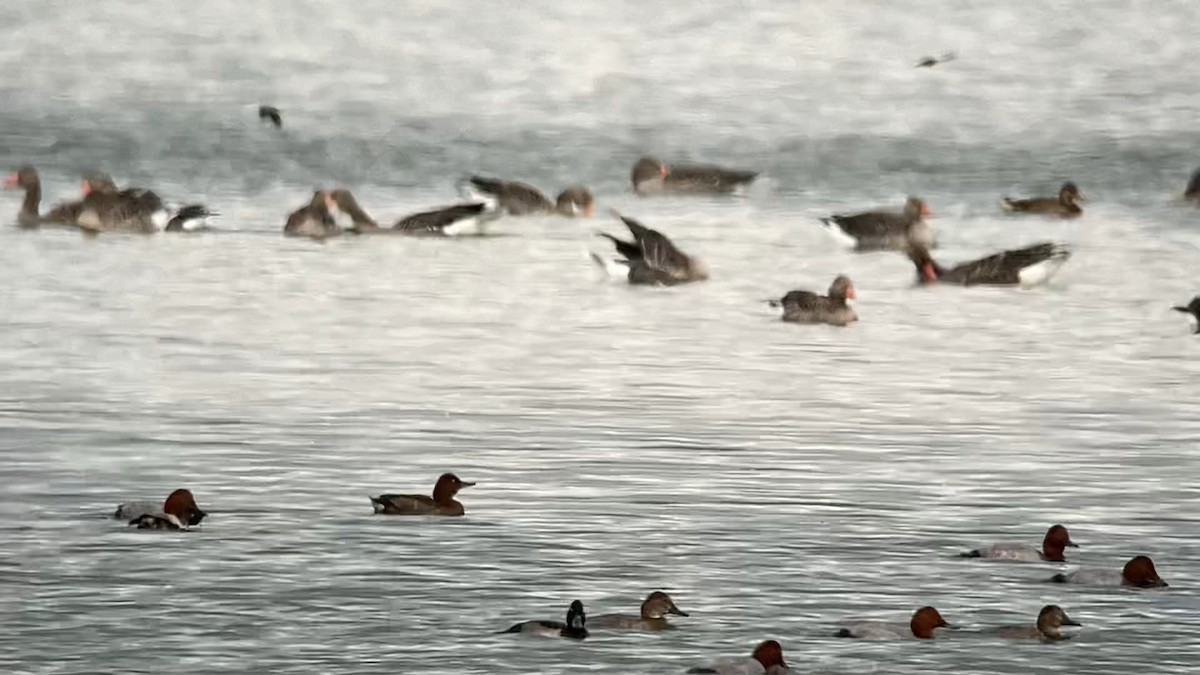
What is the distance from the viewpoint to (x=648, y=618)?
16.6 ft

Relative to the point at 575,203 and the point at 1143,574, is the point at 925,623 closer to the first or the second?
the point at 1143,574

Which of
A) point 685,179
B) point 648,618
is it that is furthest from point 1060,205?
point 648,618

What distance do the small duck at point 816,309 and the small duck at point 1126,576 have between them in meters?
3.86

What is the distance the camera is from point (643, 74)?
51.8ft

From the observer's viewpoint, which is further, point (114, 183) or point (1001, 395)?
point (114, 183)

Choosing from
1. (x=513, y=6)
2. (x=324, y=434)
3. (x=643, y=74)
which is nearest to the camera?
(x=324, y=434)

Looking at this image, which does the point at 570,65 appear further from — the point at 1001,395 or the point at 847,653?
the point at 847,653

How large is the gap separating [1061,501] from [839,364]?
231 cm

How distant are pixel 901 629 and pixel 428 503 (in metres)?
1.56

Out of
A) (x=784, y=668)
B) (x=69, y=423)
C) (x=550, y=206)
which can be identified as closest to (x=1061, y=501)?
(x=784, y=668)

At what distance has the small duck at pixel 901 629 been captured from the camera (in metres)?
4.96

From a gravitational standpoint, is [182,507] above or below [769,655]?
above

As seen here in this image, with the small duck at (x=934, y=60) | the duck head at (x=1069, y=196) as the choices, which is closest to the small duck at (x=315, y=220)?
the duck head at (x=1069, y=196)

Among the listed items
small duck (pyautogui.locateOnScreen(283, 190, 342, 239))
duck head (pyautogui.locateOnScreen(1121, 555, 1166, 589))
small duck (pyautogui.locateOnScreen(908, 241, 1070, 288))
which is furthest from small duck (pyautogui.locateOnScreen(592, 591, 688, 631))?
small duck (pyautogui.locateOnScreen(283, 190, 342, 239))
